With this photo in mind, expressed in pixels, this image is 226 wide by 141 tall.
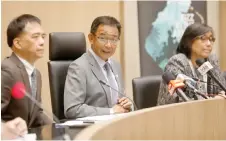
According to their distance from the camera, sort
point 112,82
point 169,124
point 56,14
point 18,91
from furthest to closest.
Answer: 1. point 56,14
2. point 112,82
3. point 18,91
4. point 169,124

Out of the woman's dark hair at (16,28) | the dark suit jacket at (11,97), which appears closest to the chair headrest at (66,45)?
the woman's dark hair at (16,28)

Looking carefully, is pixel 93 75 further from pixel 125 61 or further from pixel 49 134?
pixel 125 61

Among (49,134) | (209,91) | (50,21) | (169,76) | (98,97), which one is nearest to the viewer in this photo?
(49,134)

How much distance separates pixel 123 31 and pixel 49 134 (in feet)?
7.77

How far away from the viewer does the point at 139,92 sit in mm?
2982

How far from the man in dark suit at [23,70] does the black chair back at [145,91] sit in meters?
0.72

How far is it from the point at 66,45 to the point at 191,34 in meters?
0.89

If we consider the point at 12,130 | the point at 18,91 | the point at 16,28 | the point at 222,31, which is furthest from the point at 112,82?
the point at 222,31

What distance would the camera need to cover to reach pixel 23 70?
2.31 meters

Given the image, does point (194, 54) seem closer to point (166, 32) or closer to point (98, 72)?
point (98, 72)

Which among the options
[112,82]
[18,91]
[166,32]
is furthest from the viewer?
[166,32]

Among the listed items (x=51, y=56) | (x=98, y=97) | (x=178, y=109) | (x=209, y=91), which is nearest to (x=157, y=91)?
(x=209, y=91)

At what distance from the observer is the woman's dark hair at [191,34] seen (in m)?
3.12

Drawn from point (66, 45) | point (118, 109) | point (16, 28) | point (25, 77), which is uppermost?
point (16, 28)
